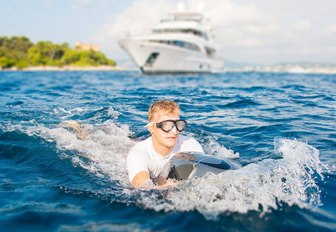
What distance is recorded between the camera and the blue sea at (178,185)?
312 cm

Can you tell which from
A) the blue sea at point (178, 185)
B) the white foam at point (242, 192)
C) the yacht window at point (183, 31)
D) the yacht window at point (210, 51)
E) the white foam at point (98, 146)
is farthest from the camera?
the yacht window at point (210, 51)

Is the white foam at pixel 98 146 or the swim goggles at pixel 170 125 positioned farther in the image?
the white foam at pixel 98 146

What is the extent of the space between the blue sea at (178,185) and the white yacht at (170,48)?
27.0 m

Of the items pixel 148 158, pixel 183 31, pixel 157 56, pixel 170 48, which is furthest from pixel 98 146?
pixel 183 31

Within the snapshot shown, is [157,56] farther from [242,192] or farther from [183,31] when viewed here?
[242,192]

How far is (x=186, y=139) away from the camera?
4.63 meters

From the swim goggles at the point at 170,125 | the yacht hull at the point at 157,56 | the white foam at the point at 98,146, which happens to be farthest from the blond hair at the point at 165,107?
the yacht hull at the point at 157,56

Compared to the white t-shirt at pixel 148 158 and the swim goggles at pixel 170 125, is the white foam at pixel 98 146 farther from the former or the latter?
the swim goggles at pixel 170 125

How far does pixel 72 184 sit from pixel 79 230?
155cm

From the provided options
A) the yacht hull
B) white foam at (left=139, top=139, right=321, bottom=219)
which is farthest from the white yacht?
white foam at (left=139, top=139, right=321, bottom=219)

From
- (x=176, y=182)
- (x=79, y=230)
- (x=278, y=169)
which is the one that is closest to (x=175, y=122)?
(x=176, y=182)

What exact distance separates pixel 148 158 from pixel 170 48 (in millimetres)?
33080

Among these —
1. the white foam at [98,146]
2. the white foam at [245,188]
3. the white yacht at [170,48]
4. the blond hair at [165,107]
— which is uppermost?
the white yacht at [170,48]

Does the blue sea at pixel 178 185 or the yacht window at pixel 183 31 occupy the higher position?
the yacht window at pixel 183 31
